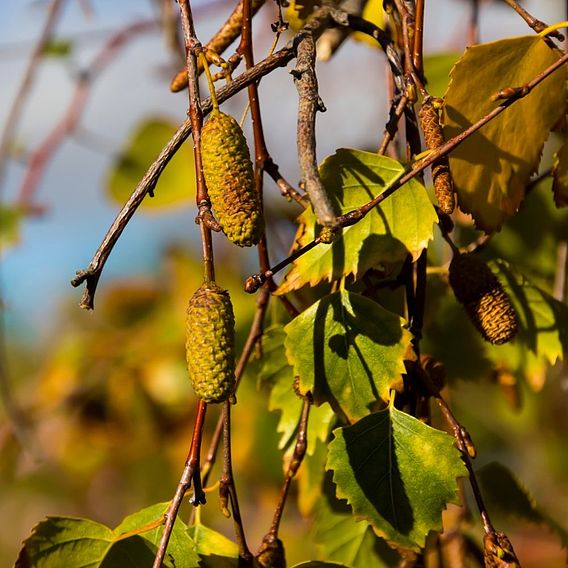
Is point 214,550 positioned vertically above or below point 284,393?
below

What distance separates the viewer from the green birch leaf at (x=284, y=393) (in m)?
0.86

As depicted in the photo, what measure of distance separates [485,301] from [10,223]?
1.38 m

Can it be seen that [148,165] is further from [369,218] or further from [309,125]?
[309,125]

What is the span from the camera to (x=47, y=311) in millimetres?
5219

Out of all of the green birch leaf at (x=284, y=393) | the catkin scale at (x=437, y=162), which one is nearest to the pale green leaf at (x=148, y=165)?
the green birch leaf at (x=284, y=393)

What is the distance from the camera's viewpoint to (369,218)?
708 millimetres

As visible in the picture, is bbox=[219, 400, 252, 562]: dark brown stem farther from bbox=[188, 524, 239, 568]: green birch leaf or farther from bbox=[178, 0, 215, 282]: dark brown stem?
bbox=[178, 0, 215, 282]: dark brown stem

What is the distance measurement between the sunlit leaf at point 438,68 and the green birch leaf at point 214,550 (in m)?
0.62

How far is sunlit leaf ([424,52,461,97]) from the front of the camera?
3.58ft

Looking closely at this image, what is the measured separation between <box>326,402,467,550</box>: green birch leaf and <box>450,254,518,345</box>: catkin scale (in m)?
0.10

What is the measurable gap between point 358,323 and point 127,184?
1227 mm

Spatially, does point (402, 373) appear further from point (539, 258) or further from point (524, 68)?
point (539, 258)

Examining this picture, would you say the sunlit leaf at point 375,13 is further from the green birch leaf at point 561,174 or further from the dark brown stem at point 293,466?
the dark brown stem at point 293,466

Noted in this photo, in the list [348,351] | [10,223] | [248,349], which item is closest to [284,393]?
[248,349]
